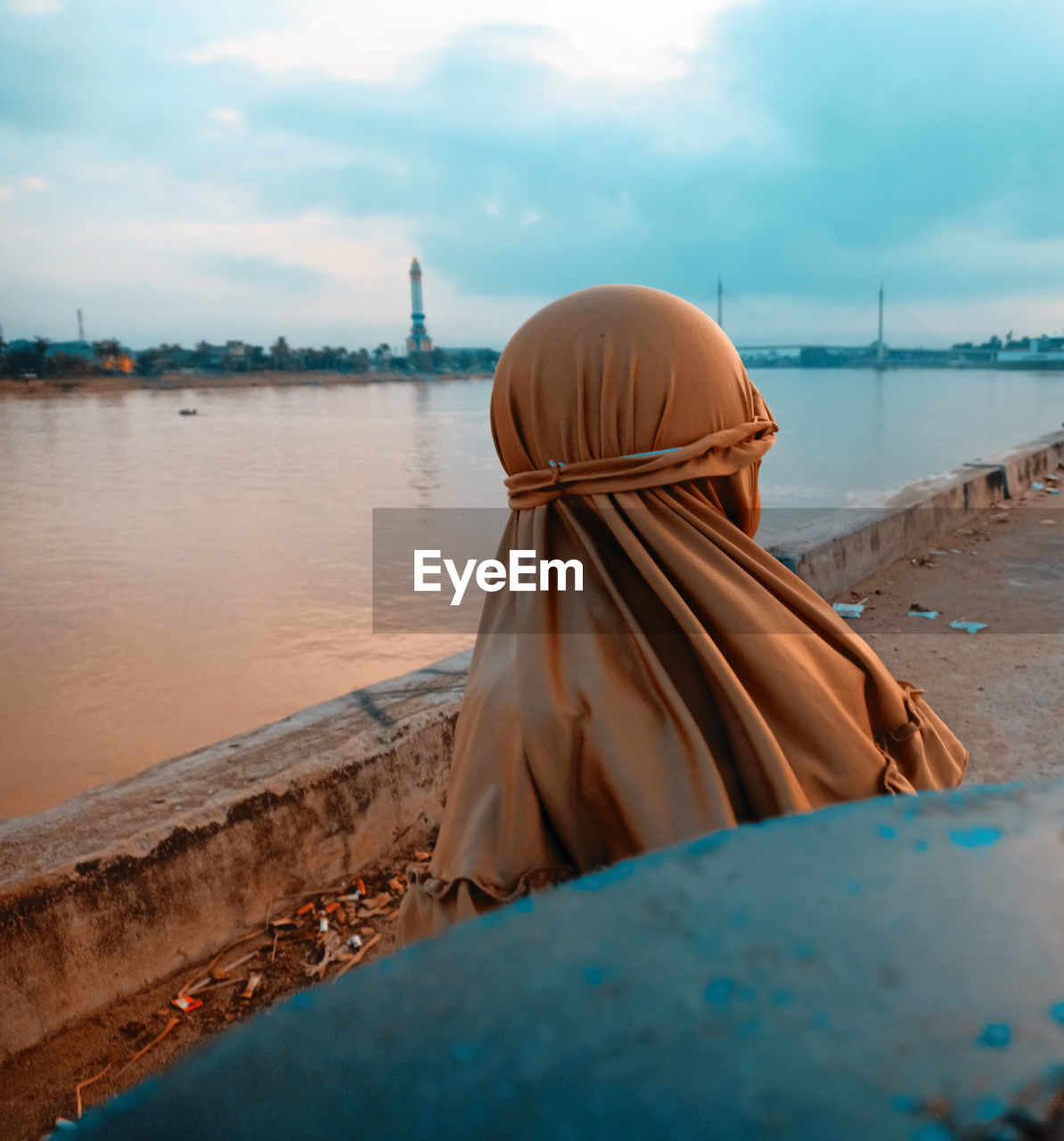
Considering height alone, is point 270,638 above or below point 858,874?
below

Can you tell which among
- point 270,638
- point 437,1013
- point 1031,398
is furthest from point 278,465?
point 1031,398

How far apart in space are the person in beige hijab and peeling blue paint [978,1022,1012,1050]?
881 millimetres

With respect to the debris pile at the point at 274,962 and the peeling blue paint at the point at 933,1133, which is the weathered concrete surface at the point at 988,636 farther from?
the peeling blue paint at the point at 933,1133

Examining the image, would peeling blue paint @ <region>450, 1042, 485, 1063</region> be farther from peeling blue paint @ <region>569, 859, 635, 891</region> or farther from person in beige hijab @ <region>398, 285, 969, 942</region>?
person in beige hijab @ <region>398, 285, 969, 942</region>

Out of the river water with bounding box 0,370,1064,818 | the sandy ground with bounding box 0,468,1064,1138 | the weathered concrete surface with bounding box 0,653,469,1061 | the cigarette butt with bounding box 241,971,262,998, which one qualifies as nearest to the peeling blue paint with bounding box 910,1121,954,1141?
the sandy ground with bounding box 0,468,1064,1138

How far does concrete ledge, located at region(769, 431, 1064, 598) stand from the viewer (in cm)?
538

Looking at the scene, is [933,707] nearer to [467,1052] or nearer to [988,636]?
[988,636]

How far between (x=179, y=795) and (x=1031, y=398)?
2778 inches

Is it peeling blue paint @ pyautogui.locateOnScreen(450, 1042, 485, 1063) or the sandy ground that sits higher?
peeling blue paint @ pyautogui.locateOnScreen(450, 1042, 485, 1063)

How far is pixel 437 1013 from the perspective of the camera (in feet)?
1.09

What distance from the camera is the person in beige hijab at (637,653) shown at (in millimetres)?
1208

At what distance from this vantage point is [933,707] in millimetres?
3818

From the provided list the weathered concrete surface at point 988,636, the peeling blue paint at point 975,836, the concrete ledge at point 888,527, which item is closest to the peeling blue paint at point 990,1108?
the peeling blue paint at point 975,836

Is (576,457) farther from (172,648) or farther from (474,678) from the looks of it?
(172,648)
